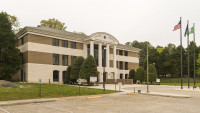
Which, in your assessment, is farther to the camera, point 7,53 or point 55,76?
point 55,76

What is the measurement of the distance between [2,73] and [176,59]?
84.4 meters

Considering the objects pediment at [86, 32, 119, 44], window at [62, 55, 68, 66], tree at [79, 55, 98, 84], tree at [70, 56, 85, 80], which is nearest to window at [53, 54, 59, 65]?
window at [62, 55, 68, 66]

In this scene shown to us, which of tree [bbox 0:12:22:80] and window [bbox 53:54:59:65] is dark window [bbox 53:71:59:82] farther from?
tree [bbox 0:12:22:80]

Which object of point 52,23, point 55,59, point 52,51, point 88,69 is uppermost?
point 52,23

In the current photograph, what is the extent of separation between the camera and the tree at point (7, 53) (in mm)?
33906

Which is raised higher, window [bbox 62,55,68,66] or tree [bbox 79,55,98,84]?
window [bbox 62,55,68,66]

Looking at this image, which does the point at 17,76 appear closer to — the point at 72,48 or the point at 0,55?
the point at 0,55

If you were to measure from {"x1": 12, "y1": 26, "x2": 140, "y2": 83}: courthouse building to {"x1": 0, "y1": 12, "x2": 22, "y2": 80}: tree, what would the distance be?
4.20 metres

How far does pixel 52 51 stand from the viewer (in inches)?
1731

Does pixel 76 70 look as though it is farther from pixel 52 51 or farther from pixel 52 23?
pixel 52 23

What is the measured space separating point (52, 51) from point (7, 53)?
11.6 metres

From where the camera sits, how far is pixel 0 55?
34.3 metres

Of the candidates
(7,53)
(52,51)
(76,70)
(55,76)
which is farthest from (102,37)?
(7,53)

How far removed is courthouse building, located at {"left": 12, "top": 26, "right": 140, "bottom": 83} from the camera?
40.1 metres
